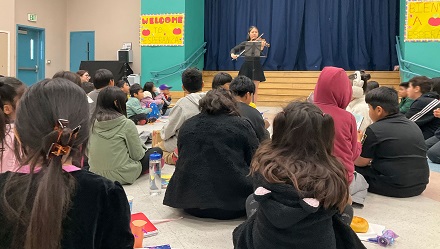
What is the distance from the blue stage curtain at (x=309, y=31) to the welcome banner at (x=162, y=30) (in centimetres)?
120

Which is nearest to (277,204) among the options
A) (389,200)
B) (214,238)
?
(214,238)

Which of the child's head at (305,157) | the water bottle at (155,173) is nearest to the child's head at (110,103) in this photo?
the water bottle at (155,173)

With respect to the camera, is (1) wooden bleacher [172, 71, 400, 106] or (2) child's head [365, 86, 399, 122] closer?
(2) child's head [365, 86, 399, 122]

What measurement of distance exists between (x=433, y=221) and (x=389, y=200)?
40 cm

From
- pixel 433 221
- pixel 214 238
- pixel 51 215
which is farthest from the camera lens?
pixel 433 221

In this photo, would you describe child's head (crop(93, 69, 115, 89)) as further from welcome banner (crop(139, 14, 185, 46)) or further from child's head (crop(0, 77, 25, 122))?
welcome banner (crop(139, 14, 185, 46))

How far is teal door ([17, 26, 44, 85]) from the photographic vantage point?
399 inches

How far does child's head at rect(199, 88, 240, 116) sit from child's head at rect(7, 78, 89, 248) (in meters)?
1.28

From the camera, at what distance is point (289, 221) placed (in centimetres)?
131

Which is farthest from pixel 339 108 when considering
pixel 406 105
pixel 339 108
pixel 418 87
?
pixel 406 105

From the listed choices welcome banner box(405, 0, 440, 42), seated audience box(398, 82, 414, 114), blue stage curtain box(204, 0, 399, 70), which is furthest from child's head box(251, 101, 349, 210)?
blue stage curtain box(204, 0, 399, 70)

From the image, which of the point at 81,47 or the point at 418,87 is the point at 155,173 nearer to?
the point at 418,87

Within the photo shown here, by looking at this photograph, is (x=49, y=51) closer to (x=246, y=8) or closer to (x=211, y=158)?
(x=246, y=8)

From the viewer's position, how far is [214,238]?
2234 mm
